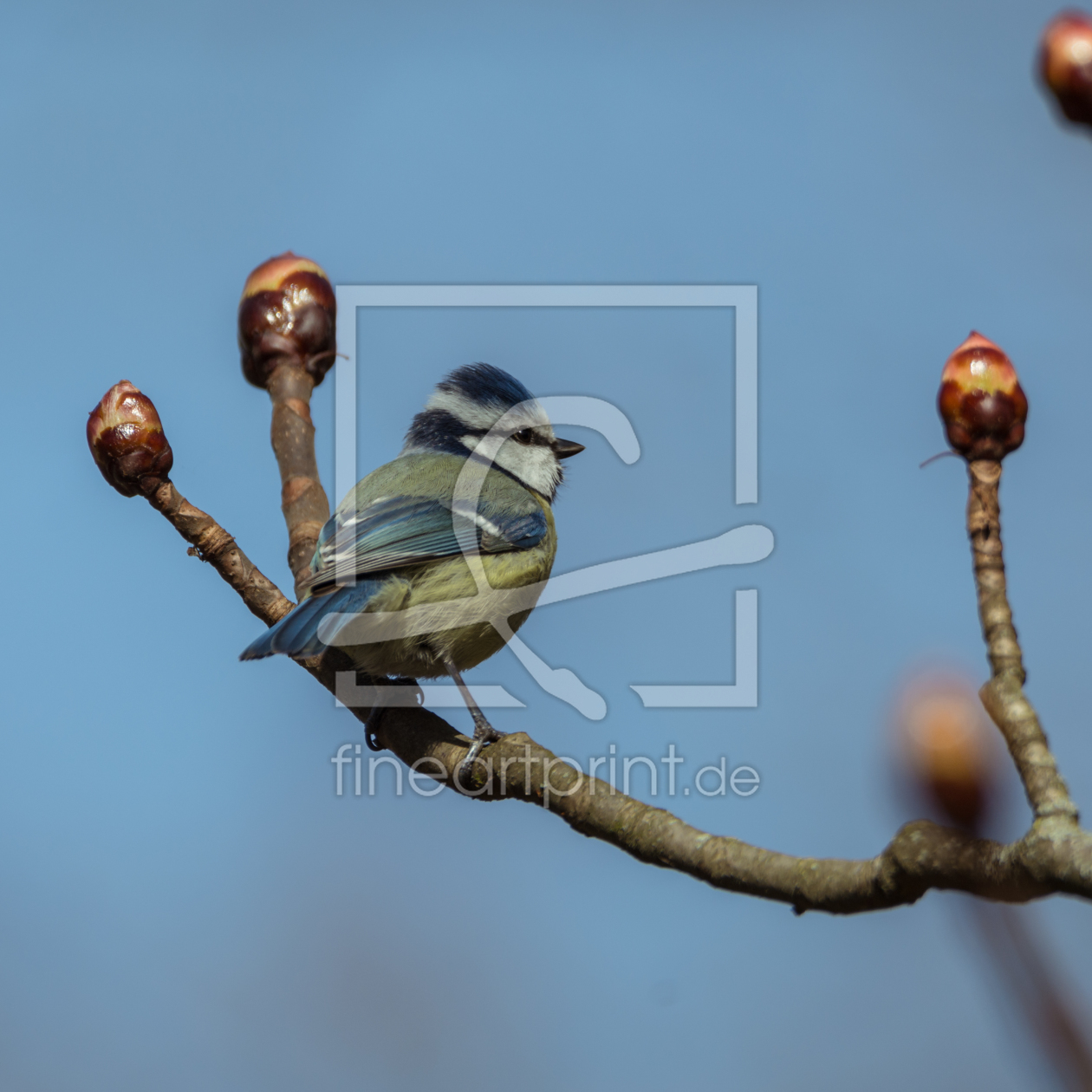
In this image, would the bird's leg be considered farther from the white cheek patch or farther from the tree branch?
the white cheek patch

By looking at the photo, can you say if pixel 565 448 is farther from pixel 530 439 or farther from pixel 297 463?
pixel 297 463

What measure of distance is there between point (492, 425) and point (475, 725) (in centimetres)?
162

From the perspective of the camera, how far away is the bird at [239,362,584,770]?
2.92m

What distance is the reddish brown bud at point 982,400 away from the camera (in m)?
1.36

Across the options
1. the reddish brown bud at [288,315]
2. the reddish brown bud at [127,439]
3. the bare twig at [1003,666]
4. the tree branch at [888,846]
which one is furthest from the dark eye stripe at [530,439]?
the bare twig at [1003,666]

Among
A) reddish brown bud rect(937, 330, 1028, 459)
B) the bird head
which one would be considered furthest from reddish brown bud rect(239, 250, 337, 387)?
reddish brown bud rect(937, 330, 1028, 459)

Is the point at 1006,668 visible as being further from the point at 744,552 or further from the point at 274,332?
the point at 274,332

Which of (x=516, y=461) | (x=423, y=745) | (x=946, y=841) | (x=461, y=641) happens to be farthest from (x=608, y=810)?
(x=516, y=461)

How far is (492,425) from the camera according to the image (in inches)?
159

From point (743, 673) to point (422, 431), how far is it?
155cm

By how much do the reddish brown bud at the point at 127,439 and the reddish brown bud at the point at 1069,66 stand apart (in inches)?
71.0

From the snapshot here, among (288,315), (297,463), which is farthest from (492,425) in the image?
(288,315)

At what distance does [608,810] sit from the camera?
180 cm

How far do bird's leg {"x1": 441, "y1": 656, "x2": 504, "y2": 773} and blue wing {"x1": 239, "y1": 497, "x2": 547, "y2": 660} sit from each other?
0.31 m
